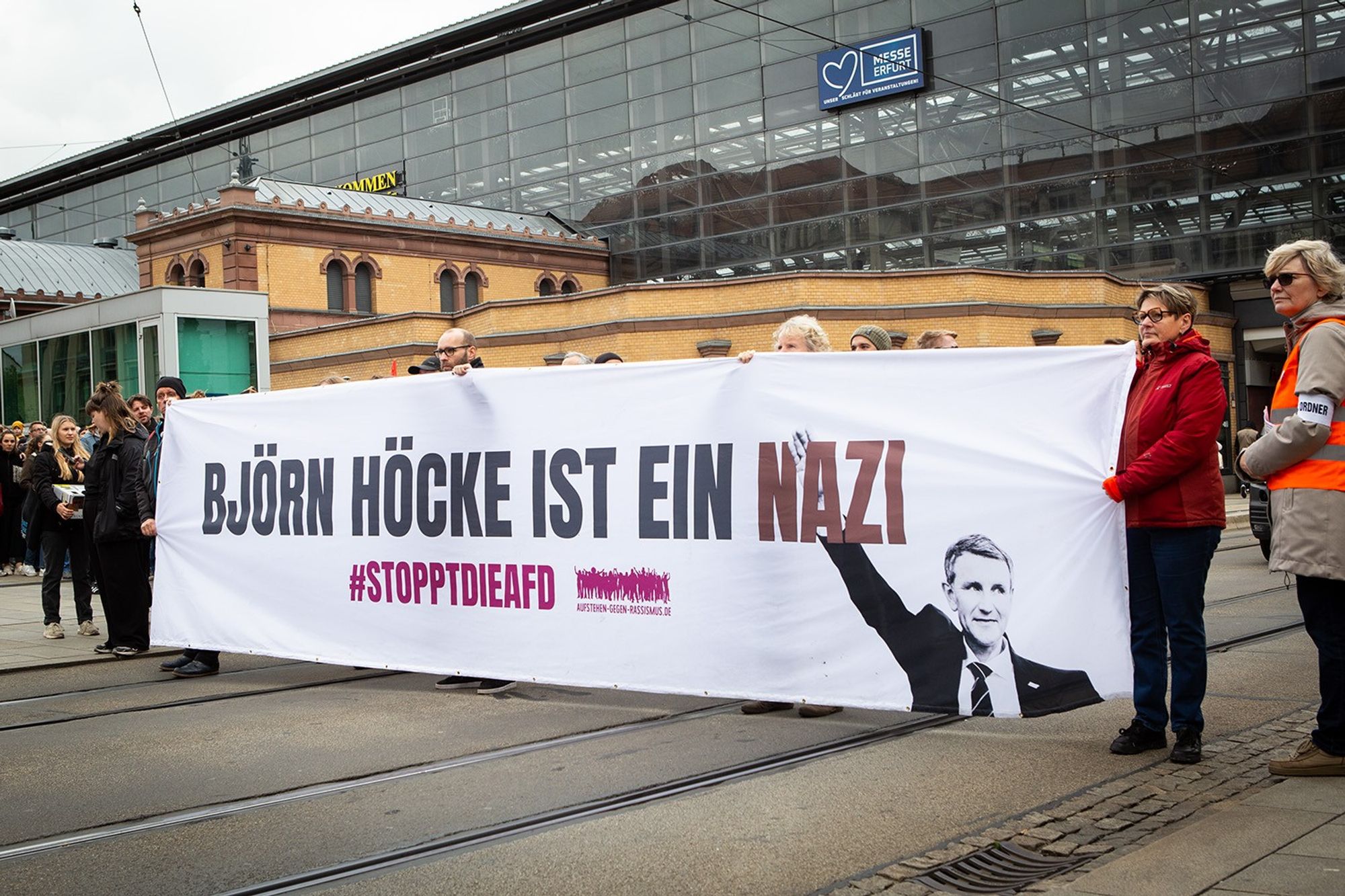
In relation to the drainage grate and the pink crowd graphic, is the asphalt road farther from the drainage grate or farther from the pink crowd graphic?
the pink crowd graphic

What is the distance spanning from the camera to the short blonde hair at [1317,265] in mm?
5516

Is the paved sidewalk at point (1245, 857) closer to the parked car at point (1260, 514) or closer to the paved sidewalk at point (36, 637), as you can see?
the paved sidewalk at point (36, 637)

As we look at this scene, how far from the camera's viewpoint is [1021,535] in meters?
6.14

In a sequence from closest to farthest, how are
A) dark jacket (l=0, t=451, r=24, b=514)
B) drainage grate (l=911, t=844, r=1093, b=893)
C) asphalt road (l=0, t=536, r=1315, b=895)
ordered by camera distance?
drainage grate (l=911, t=844, r=1093, b=893) → asphalt road (l=0, t=536, r=1315, b=895) → dark jacket (l=0, t=451, r=24, b=514)

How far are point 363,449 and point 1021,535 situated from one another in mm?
4496

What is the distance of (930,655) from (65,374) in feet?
101

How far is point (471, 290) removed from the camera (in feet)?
172

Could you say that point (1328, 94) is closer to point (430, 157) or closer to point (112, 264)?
point (430, 157)

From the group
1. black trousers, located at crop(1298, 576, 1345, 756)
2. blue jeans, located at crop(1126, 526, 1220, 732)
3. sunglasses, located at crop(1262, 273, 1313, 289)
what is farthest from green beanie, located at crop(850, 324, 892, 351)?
black trousers, located at crop(1298, 576, 1345, 756)

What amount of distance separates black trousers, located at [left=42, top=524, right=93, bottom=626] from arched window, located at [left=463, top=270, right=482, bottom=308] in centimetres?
4088

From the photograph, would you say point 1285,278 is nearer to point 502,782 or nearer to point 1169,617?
point 1169,617

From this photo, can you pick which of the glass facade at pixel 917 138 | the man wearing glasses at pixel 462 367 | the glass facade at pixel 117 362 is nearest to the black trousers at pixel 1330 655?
the man wearing glasses at pixel 462 367

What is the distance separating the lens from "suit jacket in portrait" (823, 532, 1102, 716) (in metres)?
5.96

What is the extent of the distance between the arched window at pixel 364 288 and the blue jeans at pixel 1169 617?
4621cm
